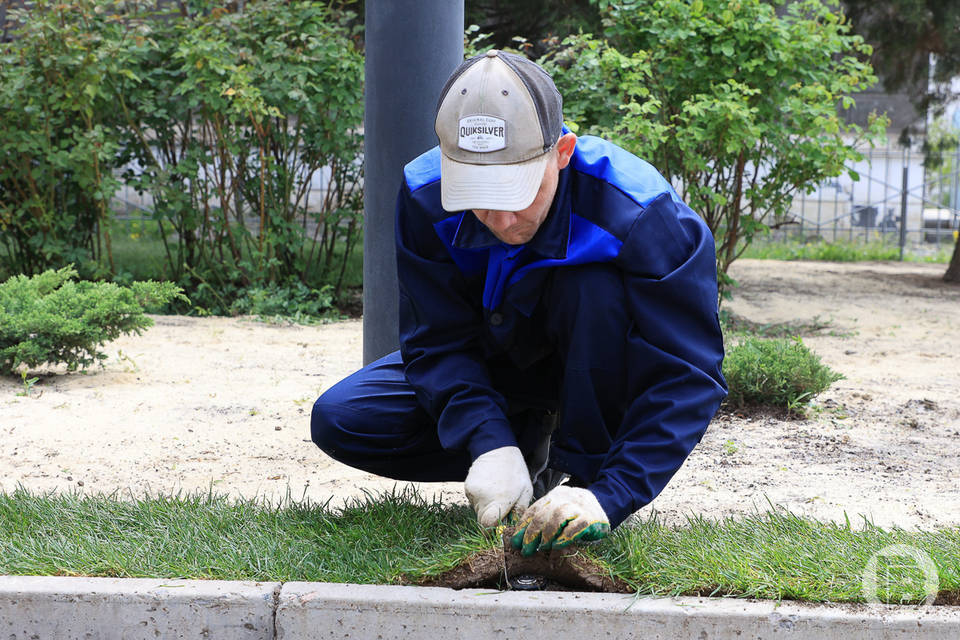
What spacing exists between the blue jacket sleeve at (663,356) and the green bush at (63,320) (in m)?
2.93

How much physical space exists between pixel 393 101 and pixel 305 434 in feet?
4.18

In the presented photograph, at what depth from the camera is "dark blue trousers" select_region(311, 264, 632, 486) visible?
2258mm

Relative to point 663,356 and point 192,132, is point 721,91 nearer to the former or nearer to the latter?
point 192,132

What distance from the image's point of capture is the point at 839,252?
11742mm

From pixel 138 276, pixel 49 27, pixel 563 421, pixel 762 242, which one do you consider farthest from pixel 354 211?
pixel 762 242

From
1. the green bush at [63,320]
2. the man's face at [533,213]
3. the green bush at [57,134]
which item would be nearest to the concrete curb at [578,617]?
the man's face at [533,213]

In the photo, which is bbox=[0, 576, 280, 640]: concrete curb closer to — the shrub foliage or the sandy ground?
the sandy ground

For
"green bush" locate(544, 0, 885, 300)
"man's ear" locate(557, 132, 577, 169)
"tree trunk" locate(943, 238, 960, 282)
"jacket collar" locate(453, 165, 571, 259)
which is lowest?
"tree trunk" locate(943, 238, 960, 282)

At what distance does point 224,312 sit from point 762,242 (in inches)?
325

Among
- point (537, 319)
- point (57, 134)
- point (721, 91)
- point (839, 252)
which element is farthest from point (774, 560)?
point (839, 252)

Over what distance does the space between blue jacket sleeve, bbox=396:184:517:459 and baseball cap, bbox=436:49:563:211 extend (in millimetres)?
319

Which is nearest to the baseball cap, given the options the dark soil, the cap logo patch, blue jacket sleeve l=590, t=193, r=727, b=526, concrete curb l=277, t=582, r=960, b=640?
the cap logo patch

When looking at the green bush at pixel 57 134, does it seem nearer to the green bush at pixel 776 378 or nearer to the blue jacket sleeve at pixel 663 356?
the green bush at pixel 776 378

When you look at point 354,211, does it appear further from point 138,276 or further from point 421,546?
point 421,546
